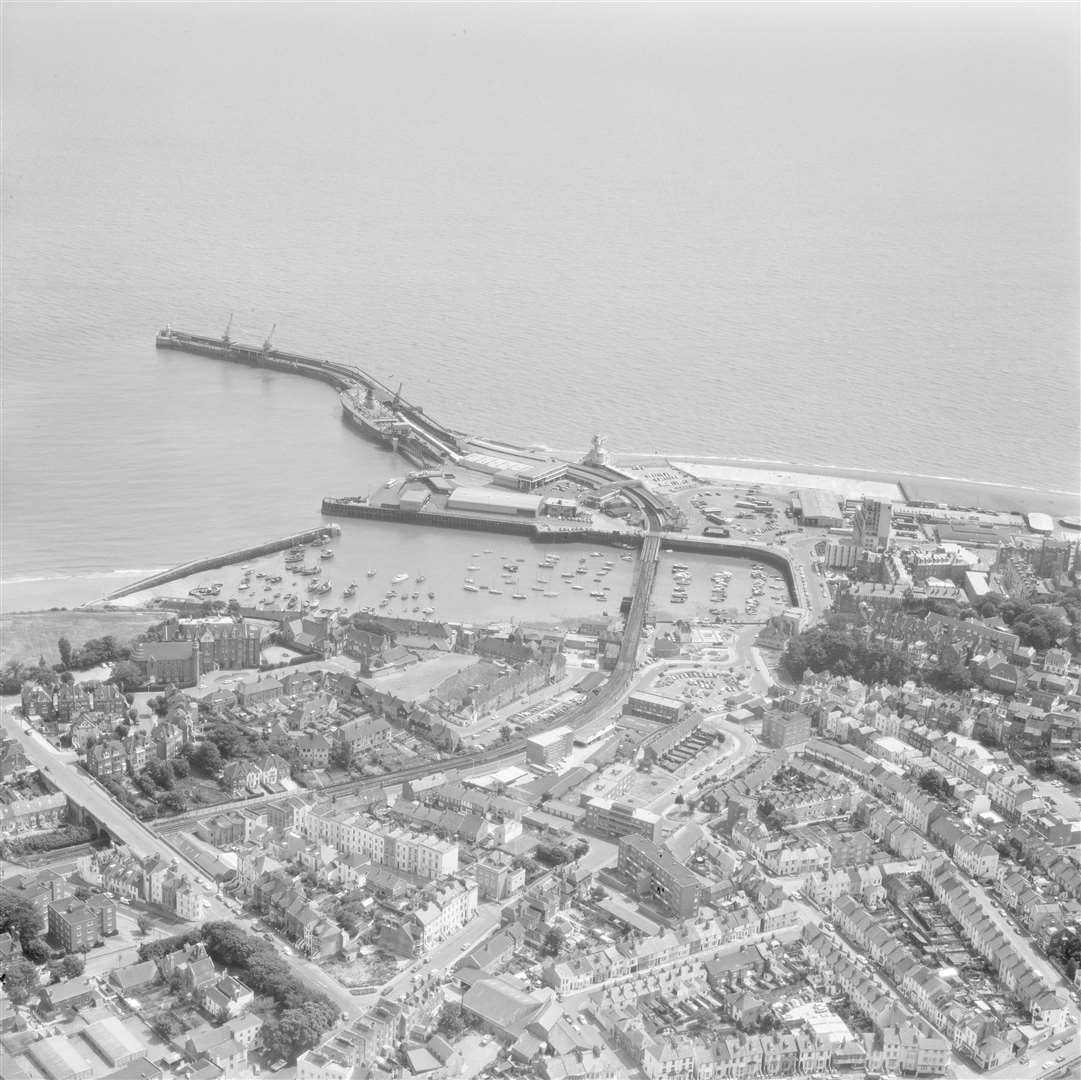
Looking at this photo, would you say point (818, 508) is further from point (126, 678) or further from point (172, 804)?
point (172, 804)

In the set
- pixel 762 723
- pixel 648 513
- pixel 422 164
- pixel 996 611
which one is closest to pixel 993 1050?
pixel 762 723

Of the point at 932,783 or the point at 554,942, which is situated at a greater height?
the point at 932,783

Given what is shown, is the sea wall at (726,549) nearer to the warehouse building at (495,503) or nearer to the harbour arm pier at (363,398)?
the warehouse building at (495,503)

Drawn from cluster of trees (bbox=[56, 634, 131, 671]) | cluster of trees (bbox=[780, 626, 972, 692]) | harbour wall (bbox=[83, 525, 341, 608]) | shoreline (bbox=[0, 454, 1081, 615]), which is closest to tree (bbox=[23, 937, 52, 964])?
cluster of trees (bbox=[56, 634, 131, 671])

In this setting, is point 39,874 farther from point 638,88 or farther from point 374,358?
point 638,88

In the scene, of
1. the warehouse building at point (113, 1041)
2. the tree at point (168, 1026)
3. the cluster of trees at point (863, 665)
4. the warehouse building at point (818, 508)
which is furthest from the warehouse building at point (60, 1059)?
the warehouse building at point (818, 508)

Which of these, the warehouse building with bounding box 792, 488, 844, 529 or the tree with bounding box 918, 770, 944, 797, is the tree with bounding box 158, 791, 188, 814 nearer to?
the tree with bounding box 918, 770, 944, 797

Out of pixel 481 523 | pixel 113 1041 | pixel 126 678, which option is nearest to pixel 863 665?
pixel 481 523
